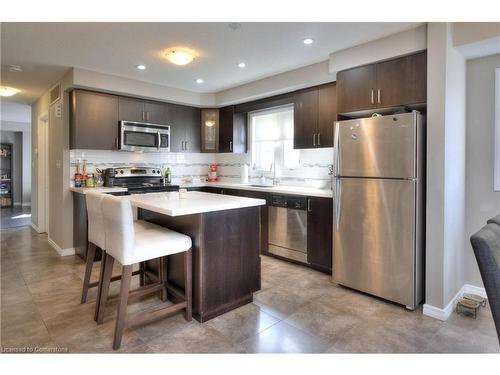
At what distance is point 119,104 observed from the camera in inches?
165

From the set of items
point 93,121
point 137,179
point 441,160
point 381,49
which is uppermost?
point 381,49

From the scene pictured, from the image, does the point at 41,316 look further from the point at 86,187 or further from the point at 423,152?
the point at 423,152

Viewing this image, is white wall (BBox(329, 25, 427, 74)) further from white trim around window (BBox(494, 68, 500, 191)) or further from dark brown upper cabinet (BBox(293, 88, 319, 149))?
white trim around window (BBox(494, 68, 500, 191))

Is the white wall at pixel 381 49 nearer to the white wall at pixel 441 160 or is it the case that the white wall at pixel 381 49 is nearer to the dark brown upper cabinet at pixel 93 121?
the white wall at pixel 441 160

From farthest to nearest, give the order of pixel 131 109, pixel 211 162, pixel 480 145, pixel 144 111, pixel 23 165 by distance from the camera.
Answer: pixel 23 165 < pixel 211 162 < pixel 144 111 < pixel 131 109 < pixel 480 145

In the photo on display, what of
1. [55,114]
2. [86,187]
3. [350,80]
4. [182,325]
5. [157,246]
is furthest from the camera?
[55,114]

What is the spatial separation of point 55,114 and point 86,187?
4.07 feet

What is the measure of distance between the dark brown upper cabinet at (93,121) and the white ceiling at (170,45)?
0.38m

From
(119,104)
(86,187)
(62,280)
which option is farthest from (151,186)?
(62,280)

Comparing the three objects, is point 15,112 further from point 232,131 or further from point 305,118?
point 305,118

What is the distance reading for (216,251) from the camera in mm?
2346

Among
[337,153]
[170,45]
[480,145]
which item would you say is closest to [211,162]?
[170,45]

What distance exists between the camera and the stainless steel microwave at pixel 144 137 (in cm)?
420

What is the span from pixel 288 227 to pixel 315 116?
1397mm
